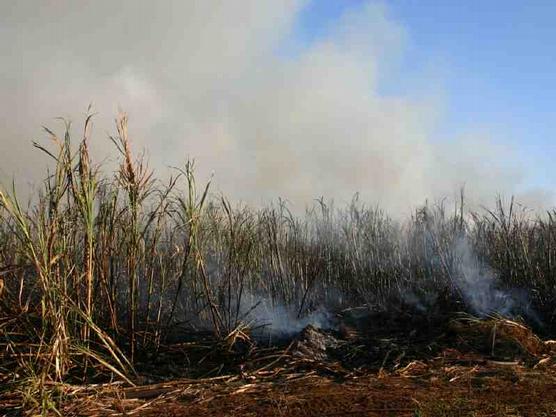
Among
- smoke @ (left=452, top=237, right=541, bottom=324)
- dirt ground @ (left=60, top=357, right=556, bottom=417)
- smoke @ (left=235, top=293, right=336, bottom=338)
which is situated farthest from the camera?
smoke @ (left=452, top=237, right=541, bottom=324)

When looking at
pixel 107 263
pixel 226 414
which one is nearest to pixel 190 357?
pixel 107 263

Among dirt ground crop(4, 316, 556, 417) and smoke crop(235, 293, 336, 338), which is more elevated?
smoke crop(235, 293, 336, 338)

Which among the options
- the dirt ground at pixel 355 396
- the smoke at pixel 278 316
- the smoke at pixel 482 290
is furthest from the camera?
the smoke at pixel 482 290

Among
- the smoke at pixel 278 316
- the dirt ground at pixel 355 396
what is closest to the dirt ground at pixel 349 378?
the dirt ground at pixel 355 396

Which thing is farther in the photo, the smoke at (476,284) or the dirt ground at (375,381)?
the smoke at (476,284)

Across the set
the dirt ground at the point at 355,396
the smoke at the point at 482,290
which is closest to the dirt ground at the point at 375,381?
the dirt ground at the point at 355,396

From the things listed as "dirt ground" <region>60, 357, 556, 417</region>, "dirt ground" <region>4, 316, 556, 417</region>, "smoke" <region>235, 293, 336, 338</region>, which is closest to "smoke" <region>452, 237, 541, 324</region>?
"dirt ground" <region>4, 316, 556, 417</region>

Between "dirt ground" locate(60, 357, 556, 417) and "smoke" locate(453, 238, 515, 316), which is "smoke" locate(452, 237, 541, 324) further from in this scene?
"dirt ground" locate(60, 357, 556, 417)

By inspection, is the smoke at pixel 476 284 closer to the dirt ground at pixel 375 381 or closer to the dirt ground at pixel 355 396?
the dirt ground at pixel 375 381

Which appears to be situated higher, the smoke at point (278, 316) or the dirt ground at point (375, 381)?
the smoke at point (278, 316)

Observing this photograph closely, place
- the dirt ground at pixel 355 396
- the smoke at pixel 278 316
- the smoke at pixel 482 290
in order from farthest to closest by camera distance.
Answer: the smoke at pixel 482 290 < the smoke at pixel 278 316 < the dirt ground at pixel 355 396

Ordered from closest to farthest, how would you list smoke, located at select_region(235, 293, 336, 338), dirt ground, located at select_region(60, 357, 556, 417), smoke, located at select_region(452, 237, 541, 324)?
dirt ground, located at select_region(60, 357, 556, 417) → smoke, located at select_region(235, 293, 336, 338) → smoke, located at select_region(452, 237, 541, 324)

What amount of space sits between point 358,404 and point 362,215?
4.87 metres

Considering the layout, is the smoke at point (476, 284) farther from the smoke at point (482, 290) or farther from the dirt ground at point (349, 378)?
the dirt ground at point (349, 378)
